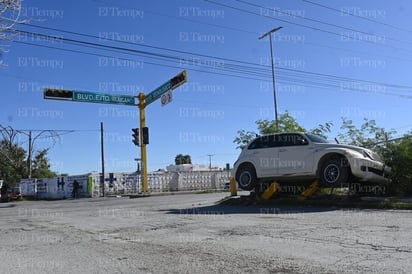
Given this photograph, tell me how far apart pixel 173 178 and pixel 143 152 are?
12622 mm

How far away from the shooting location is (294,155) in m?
13.8

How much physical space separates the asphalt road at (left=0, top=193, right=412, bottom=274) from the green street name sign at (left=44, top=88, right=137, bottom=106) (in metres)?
14.7

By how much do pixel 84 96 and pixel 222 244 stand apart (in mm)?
20283

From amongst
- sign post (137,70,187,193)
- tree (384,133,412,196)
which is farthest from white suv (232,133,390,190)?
sign post (137,70,187,193)

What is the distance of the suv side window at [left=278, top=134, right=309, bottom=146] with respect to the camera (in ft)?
45.2

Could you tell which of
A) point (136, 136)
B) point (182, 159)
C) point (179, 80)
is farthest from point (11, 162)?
point (182, 159)

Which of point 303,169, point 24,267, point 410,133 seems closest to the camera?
point 24,267

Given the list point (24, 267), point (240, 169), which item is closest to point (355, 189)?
point (240, 169)

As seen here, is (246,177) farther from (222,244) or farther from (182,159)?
(182,159)

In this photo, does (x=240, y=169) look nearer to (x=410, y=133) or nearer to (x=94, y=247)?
(x=410, y=133)

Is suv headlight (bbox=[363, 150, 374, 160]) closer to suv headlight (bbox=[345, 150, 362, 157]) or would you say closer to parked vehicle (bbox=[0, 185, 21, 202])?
suv headlight (bbox=[345, 150, 362, 157])

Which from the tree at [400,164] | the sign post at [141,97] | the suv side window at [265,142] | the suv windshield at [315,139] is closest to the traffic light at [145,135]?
the sign post at [141,97]

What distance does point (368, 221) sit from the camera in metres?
9.60

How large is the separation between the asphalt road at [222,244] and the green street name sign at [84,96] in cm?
1470
